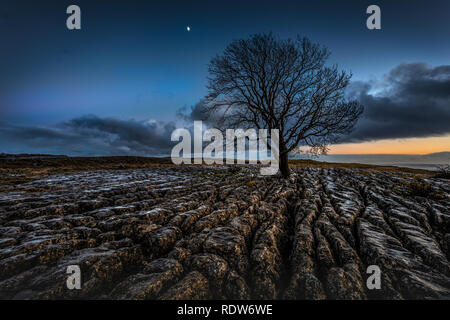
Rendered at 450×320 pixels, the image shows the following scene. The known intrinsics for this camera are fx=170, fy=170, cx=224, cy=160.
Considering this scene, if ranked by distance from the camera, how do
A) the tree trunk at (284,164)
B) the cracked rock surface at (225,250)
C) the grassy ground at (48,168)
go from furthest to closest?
the grassy ground at (48,168)
the tree trunk at (284,164)
the cracked rock surface at (225,250)

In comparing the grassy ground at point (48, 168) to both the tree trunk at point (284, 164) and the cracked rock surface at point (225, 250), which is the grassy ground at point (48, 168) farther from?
the tree trunk at point (284, 164)

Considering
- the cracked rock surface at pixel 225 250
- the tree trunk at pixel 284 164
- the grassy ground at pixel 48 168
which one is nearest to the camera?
the cracked rock surface at pixel 225 250

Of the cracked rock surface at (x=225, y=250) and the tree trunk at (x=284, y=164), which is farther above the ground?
the tree trunk at (x=284, y=164)

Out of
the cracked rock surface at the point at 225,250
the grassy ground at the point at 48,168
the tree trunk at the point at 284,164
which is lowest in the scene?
the cracked rock surface at the point at 225,250

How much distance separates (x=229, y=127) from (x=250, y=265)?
13771 mm

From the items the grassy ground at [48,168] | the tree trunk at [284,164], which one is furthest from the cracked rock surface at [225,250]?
the grassy ground at [48,168]

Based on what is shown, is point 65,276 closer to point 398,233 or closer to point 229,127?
point 398,233

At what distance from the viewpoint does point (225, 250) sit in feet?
15.0

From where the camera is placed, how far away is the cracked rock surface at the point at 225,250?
136 inches

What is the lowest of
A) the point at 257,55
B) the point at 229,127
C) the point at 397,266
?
the point at 397,266

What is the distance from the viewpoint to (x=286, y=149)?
53.3 feet
